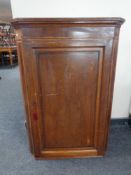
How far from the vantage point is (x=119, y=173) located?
142cm

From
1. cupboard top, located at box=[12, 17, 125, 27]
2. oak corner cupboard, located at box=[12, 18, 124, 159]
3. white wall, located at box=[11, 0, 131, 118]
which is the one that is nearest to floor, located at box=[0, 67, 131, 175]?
oak corner cupboard, located at box=[12, 18, 124, 159]

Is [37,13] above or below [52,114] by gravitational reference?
above

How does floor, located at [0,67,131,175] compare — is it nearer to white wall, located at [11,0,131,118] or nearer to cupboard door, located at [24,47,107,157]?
cupboard door, located at [24,47,107,157]

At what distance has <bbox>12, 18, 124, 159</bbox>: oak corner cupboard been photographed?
44.1 inches

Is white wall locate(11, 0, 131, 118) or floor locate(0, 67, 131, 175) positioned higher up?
white wall locate(11, 0, 131, 118)

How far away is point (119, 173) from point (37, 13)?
163 cm

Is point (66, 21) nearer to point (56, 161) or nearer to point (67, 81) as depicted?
point (67, 81)

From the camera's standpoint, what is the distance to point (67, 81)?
127cm

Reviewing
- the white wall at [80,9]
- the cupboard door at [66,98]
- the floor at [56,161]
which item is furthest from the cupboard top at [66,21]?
A: the floor at [56,161]

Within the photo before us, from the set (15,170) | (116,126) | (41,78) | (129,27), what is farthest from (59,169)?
(129,27)

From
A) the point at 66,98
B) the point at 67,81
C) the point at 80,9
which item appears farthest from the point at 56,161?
the point at 80,9

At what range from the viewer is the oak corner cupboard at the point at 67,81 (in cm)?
112

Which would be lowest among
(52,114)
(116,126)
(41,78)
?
(116,126)

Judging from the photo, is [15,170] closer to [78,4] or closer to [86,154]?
[86,154]
